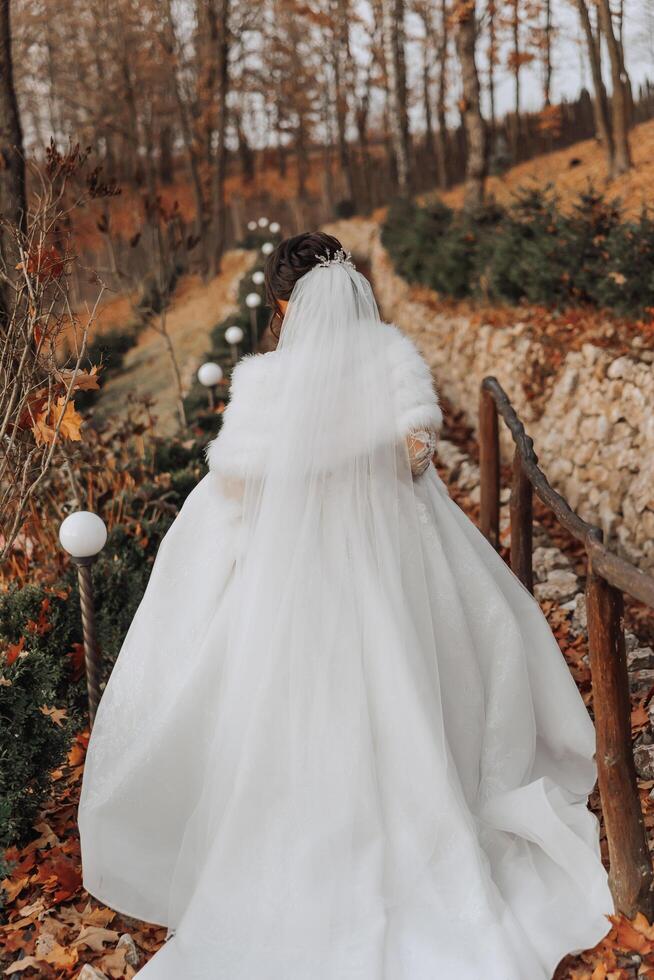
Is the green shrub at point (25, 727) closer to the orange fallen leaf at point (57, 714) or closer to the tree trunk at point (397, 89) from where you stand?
the orange fallen leaf at point (57, 714)

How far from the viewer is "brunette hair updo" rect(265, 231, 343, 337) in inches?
116

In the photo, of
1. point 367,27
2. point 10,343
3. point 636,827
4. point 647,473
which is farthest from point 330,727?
point 367,27

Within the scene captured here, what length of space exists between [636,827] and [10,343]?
9.81 feet

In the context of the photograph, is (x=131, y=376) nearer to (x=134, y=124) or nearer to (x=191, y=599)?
(x=134, y=124)

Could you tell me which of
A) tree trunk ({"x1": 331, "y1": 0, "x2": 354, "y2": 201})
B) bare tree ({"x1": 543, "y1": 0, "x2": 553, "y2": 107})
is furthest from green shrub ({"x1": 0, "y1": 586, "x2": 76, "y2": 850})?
tree trunk ({"x1": 331, "y1": 0, "x2": 354, "y2": 201})

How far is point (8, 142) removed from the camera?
588 centimetres

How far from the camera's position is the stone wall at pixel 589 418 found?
17.9 feet

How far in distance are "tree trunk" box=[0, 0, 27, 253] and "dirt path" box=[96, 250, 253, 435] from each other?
5.15m

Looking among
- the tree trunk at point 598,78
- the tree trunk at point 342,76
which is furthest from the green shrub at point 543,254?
the tree trunk at point 342,76

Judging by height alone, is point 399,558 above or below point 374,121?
below

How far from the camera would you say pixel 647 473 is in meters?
5.32

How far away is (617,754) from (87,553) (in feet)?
6.44

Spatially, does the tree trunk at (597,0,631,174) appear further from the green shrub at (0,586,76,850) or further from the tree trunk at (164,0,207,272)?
the green shrub at (0,586,76,850)

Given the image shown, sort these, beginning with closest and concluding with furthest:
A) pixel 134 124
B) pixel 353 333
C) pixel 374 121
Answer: pixel 353 333 → pixel 134 124 → pixel 374 121
